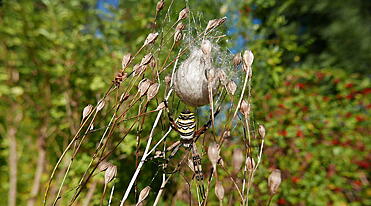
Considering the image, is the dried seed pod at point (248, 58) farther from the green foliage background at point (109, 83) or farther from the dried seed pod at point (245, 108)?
the green foliage background at point (109, 83)

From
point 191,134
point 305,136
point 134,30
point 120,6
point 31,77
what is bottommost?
point 191,134

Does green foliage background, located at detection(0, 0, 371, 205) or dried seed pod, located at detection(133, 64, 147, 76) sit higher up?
green foliage background, located at detection(0, 0, 371, 205)

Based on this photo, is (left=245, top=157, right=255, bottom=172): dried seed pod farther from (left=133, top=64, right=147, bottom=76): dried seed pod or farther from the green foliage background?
the green foliage background

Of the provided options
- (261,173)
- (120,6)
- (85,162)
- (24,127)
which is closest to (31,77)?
(24,127)

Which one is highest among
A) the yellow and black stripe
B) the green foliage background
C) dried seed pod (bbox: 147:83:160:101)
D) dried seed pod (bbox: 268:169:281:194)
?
the green foliage background

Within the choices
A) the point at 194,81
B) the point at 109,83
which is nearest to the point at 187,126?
the point at 194,81

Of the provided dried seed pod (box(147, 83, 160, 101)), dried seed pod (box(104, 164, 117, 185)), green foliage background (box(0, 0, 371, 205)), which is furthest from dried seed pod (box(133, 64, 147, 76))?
green foliage background (box(0, 0, 371, 205))

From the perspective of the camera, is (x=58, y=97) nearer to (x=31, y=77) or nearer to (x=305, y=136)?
(x=31, y=77)
